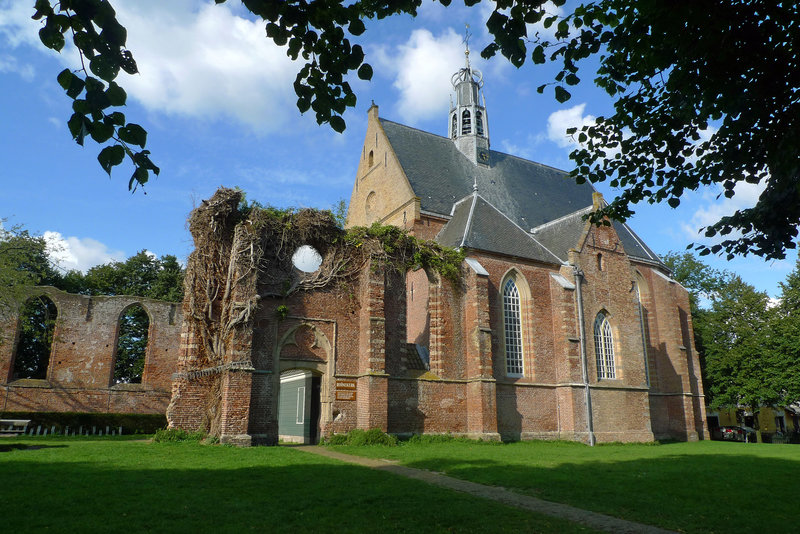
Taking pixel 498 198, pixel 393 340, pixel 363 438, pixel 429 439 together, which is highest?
pixel 498 198

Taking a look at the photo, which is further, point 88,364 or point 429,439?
point 88,364

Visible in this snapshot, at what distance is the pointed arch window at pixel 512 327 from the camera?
24.4 m

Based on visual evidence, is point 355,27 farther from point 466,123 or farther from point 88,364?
point 466,123

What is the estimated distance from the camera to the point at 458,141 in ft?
119

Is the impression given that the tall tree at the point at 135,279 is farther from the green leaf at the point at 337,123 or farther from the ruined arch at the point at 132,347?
the green leaf at the point at 337,123

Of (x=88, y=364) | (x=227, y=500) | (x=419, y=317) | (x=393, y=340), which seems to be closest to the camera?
(x=227, y=500)

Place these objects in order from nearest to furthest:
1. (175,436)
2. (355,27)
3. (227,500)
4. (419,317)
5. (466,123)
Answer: (355,27) < (227,500) < (175,436) < (419,317) < (466,123)

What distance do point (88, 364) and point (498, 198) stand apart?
23.5 meters

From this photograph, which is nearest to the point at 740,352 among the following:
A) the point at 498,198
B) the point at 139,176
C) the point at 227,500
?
the point at 498,198

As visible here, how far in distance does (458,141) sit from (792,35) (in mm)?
29458

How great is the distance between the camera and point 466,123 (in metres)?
36.9

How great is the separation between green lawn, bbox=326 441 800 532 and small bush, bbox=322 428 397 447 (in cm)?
83

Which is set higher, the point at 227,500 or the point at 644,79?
the point at 644,79

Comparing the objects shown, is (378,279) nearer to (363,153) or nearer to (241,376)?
(241,376)
